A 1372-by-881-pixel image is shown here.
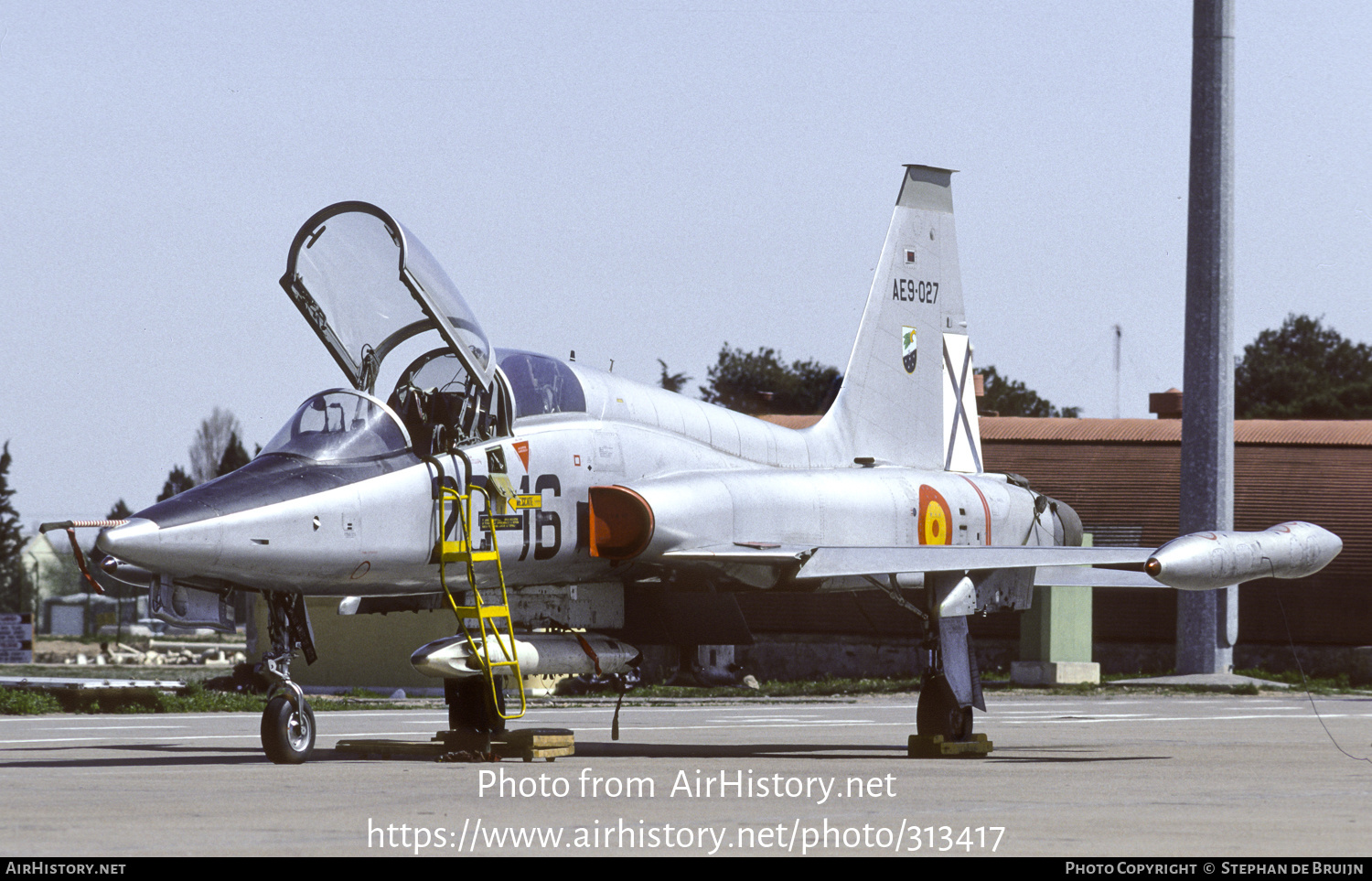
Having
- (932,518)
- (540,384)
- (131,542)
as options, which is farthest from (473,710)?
(932,518)

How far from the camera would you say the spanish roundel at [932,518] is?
18.0 metres

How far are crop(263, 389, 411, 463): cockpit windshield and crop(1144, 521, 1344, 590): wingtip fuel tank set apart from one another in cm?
597

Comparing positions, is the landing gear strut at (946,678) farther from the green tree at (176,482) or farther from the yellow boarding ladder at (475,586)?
the green tree at (176,482)

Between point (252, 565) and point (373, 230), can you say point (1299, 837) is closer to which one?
point (252, 565)

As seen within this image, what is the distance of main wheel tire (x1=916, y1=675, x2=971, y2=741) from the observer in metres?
16.0

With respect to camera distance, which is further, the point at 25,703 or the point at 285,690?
the point at 25,703

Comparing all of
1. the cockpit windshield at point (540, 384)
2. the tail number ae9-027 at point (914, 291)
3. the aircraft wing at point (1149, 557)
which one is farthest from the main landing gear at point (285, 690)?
the tail number ae9-027 at point (914, 291)

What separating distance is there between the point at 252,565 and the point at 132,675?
101ft

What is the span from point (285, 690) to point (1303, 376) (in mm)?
81302

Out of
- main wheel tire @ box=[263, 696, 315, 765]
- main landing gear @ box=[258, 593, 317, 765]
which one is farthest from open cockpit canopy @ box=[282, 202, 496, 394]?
main wheel tire @ box=[263, 696, 315, 765]

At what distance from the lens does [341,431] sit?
13.5m

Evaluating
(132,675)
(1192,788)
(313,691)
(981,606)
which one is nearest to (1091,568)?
(981,606)

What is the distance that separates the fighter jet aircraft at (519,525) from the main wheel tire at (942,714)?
18 mm

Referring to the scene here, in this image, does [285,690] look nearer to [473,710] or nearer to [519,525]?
[473,710]
